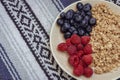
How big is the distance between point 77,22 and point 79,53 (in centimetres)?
10

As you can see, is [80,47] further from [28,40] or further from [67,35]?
[28,40]

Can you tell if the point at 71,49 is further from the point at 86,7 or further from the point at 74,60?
the point at 86,7

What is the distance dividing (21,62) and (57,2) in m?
0.23

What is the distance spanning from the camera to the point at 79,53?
2.99 ft

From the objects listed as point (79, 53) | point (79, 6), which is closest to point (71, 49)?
point (79, 53)

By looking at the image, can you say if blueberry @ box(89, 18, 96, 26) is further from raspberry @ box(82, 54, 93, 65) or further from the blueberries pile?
raspberry @ box(82, 54, 93, 65)

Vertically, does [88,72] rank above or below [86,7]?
below

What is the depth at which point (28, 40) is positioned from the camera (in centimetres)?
98

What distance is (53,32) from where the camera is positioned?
956 millimetres

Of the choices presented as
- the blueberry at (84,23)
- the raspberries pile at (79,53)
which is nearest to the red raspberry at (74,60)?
the raspberries pile at (79,53)

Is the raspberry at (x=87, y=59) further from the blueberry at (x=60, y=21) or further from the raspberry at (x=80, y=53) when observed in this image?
the blueberry at (x=60, y=21)

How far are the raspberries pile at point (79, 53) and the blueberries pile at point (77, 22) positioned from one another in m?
0.02

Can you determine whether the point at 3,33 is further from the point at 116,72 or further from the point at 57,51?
the point at 116,72

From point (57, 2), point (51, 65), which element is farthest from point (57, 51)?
point (57, 2)
